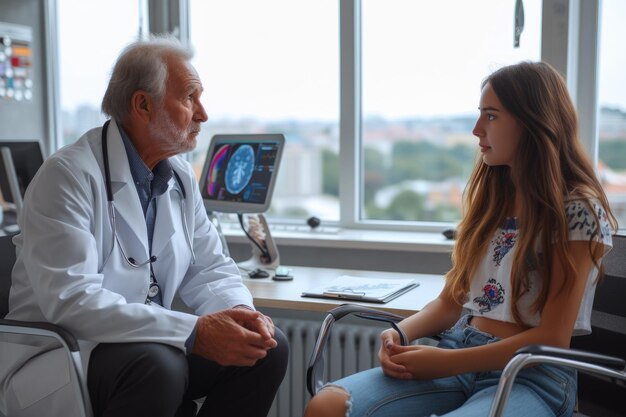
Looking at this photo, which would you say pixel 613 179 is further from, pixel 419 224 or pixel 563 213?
pixel 563 213

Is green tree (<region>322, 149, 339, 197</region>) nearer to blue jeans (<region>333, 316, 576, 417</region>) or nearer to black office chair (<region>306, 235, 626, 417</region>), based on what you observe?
black office chair (<region>306, 235, 626, 417</region>)

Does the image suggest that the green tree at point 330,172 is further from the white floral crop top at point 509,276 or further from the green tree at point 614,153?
the white floral crop top at point 509,276

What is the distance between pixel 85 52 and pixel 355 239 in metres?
1.96

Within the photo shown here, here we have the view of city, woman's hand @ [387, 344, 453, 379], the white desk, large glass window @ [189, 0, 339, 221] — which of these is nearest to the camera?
woman's hand @ [387, 344, 453, 379]

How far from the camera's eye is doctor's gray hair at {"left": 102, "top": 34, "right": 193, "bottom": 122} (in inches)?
73.4

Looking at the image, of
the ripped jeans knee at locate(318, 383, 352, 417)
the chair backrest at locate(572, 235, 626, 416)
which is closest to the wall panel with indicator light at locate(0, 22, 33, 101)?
the ripped jeans knee at locate(318, 383, 352, 417)

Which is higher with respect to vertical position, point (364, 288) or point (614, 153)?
point (614, 153)

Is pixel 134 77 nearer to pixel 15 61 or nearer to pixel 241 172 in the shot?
pixel 241 172

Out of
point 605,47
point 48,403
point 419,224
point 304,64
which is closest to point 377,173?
point 419,224

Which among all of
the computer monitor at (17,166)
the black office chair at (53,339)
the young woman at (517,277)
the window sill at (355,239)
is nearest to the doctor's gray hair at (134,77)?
the black office chair at (53,339)

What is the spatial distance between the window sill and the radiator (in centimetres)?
31

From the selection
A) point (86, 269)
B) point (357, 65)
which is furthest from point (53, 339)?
point (357, 65)

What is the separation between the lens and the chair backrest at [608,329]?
66.6 inches

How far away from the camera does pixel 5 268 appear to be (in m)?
1.92
